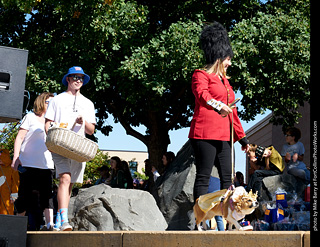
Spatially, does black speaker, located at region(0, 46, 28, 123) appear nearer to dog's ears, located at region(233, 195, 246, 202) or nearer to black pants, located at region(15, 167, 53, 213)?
black pants, located at region(15, 167, 53, 213)

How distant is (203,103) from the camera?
448cm

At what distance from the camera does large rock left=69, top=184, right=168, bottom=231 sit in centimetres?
775

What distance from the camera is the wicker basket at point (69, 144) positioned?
187 inches

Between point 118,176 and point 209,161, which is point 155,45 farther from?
point 209,161

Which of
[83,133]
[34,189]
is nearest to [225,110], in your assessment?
[83,133]

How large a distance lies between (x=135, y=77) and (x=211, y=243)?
10.1 metres

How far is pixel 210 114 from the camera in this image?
4.52 meters

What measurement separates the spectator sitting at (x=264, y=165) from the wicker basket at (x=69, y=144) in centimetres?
448

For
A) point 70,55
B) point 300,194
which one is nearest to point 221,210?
point 300,194

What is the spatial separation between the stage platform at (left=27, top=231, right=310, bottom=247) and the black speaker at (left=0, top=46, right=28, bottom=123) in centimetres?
117

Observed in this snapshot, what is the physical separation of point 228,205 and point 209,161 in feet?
1.49

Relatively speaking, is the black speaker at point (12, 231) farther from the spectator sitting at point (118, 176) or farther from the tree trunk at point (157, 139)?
the tree trunk at point (157, 139)

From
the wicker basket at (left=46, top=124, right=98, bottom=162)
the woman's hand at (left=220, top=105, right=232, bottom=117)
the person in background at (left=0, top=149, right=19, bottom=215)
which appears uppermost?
the woman's hand at (left=220, top=105, right=232, bottom=117)

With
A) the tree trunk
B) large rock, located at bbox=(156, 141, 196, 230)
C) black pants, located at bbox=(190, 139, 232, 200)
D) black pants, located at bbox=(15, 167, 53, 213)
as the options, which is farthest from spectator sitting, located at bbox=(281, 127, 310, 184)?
the tree trunk
